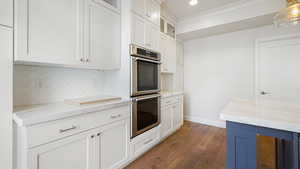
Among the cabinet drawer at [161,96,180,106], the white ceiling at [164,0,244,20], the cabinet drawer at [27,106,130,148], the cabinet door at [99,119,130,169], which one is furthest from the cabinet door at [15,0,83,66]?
the white ceiling at [164,0,244,20]

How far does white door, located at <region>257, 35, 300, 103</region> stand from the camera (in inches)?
103

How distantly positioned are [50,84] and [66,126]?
2.52 ft

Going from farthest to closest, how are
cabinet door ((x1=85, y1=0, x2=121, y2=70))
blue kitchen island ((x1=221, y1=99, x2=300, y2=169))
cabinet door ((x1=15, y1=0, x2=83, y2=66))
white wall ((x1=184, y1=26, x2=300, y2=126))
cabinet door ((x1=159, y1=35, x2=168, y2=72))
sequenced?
1. white wall ((x1=184, y1=26, x2=300, y2=126))
2. cabinet door ((x1=159, y1=35, x2=168, y2=72))
3. cabinet door ((x1=85, y1=0, x2=121, y2=70))
4. cabinet door ((x1=15, y1=0, x2=83, y2=66))
5. blue kitchen island ((x1=221, y1=99, x2=300, y2=169))

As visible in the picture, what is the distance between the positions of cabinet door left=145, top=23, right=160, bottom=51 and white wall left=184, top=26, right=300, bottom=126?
1.81m

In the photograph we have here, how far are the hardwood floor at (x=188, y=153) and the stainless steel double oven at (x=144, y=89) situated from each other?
43cm

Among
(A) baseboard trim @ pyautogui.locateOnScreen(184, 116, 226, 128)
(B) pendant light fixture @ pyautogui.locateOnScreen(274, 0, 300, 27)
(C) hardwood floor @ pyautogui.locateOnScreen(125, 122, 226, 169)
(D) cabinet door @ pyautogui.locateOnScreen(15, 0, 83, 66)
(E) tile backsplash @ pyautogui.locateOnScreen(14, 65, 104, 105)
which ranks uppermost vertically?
(B) pendant light fixture @ pyautogui.locateOnScreen(274, 0, 300, 27)

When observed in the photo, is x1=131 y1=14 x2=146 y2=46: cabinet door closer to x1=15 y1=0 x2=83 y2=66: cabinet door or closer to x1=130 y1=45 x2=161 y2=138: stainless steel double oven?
x1=130 y1=45 x2=161 y2=138: stainless steel double oven

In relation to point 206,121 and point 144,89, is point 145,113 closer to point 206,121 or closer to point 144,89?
point 144,89

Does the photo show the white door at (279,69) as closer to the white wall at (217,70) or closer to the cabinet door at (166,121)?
the white wall at (217,70)

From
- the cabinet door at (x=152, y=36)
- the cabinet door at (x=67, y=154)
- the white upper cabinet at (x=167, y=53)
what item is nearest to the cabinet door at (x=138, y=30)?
the cabinet door at (x=152, y=36)

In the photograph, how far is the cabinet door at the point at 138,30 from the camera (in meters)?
1.93

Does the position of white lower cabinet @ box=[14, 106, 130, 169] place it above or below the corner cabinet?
below

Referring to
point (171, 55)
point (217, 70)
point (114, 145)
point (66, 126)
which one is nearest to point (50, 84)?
point (66, 126)
